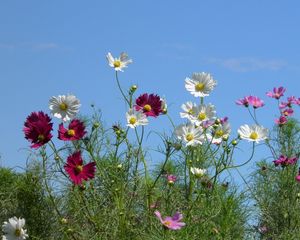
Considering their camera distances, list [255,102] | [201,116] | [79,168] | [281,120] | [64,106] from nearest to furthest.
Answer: [79,168] < [64,106] < [201,116] < [255,102] < [281,120]

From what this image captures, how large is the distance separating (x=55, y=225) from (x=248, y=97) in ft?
5.00

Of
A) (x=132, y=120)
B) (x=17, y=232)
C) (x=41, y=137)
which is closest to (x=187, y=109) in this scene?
(x=132, y=120)

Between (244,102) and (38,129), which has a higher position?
(244,102)

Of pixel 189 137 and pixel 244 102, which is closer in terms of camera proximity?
pixel 189 137

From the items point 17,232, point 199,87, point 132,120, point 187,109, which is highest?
point 199,87

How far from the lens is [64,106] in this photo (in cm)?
258

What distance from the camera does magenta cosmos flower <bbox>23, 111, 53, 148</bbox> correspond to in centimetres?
251

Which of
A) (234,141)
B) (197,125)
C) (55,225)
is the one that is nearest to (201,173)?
(197,125)

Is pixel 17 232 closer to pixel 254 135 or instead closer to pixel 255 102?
pixel 254 135

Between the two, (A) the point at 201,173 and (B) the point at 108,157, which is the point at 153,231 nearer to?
(A) the point at 201,173

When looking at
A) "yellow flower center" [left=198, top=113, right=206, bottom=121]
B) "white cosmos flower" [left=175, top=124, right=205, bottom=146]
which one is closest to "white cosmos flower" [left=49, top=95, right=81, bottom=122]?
"white cosmos flower" [left=175, top=124, right=205, bottom=146]

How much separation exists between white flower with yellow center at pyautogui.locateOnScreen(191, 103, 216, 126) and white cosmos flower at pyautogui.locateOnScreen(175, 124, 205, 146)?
0.09 meters

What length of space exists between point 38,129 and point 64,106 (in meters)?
0.15

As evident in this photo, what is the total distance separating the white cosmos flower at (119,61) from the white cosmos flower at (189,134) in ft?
1.64
